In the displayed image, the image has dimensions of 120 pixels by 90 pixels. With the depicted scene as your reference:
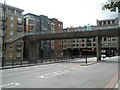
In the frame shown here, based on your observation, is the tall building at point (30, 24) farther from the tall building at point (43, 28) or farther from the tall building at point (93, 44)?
the tall building at point (93, 44)

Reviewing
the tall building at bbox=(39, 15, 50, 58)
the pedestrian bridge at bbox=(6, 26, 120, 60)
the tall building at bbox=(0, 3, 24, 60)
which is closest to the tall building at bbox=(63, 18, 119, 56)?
the tall building at bbox=(39, 15, 50, 58)

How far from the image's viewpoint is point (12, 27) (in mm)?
54250

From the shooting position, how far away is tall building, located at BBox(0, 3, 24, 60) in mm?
50938

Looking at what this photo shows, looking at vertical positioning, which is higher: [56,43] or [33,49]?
[56,43]

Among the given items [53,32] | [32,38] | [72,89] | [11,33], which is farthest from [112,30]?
[11,33]

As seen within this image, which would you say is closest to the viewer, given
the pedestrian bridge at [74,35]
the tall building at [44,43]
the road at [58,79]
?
the road at [58,79]

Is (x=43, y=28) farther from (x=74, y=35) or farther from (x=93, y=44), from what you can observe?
(x=93, y=44)

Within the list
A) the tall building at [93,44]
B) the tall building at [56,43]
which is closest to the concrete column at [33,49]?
the tall building at [56,43]

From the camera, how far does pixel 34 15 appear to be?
218ft

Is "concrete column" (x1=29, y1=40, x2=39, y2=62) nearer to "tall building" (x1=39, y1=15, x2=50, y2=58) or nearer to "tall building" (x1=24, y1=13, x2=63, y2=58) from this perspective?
"tall building" (x1=24, y1=13, x2=63, y2=58)

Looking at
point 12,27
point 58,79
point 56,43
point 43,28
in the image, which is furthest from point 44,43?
point 58,79

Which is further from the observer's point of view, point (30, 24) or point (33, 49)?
point (30, 24)

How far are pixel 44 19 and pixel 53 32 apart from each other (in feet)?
85.8

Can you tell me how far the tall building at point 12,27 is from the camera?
50.9 m
